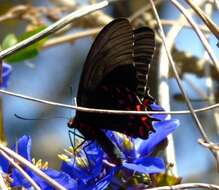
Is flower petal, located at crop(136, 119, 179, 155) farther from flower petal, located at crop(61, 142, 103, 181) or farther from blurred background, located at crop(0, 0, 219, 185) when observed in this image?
blurred background, located at crop(0, 0, 219, 185)

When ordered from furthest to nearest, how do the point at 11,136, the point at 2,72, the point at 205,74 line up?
the point at 11,136 < the point at 205,74 < the point at 2,72

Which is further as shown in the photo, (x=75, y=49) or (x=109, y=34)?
(x=75, y=49)

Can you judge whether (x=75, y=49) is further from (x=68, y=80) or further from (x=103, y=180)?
(x=103, y=180)

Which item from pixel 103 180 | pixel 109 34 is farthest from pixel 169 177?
pixel 109 34

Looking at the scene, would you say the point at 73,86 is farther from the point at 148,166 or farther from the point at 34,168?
the point at 34,168

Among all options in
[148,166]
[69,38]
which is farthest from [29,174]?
[69,38]
